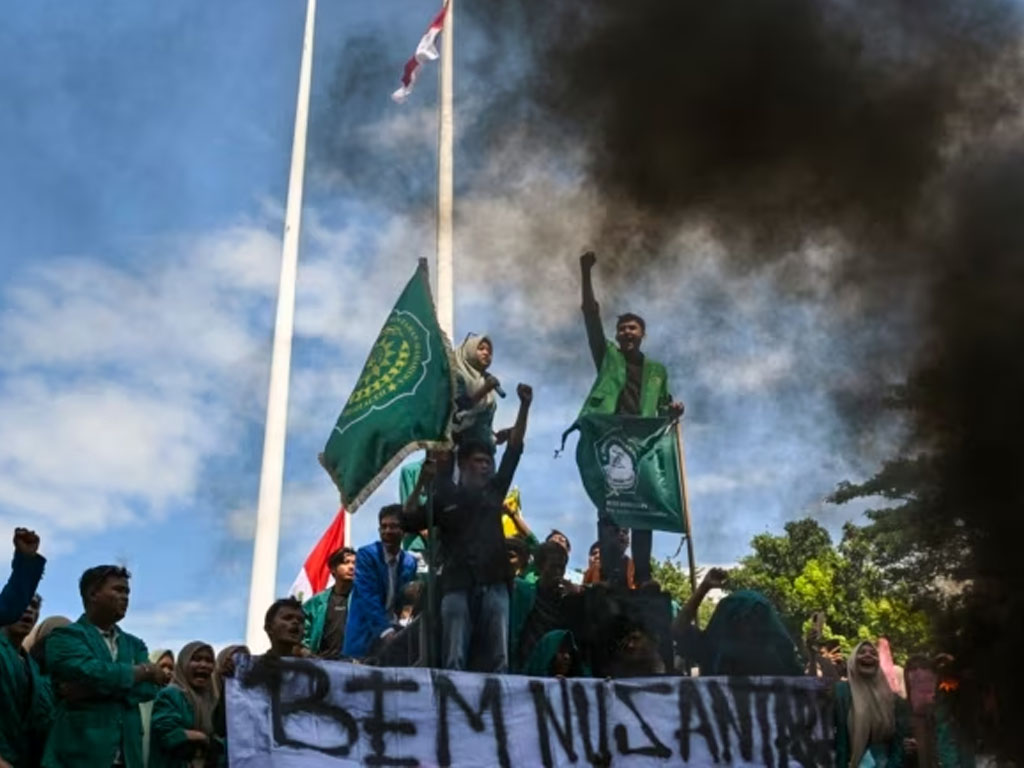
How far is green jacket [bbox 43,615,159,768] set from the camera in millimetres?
4406

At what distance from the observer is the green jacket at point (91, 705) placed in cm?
441

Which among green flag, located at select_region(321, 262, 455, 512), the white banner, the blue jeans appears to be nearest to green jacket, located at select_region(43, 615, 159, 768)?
the white banner

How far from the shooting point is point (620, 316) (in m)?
7.48

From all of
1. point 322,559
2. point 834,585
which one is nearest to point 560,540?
point 322,559

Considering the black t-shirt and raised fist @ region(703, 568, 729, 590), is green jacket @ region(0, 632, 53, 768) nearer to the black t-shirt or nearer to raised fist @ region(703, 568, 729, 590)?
the black t-shirt

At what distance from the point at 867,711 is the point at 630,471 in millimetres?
1865

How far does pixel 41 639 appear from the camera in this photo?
16.3 ft

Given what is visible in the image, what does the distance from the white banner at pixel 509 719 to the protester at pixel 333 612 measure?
61.0 inches

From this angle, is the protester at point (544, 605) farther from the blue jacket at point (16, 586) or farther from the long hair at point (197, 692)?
the blue jacket at point (16, 586)

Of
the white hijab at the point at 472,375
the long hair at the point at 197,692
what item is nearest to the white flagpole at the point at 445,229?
the white hijab at the point at 472,375

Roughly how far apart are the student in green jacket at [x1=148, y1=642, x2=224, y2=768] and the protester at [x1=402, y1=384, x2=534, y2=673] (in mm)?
1051

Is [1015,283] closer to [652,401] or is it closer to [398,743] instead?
[652,401]

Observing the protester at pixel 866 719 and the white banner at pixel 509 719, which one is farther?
the protester at pixel 866 719

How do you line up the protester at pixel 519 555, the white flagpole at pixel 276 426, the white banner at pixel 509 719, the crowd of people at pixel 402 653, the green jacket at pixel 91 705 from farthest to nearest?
the white flagpole at pixel 276 426
the protester at pixel 519 555
the white banner at pixel 509 719
the crowd of people at pixel 402 653
the green jacket at pixel 91 705
